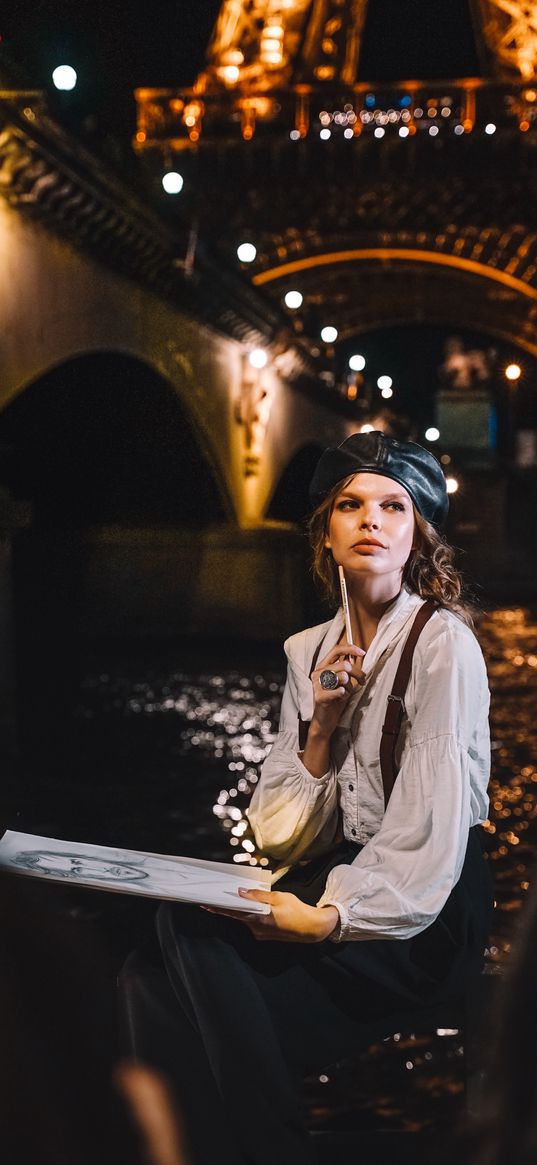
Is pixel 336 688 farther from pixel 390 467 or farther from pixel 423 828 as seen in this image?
pixel 390 467

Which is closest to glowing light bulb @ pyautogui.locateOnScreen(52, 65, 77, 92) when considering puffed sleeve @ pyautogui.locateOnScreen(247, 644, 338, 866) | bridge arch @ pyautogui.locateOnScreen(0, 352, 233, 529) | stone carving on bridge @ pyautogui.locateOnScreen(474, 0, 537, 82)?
bridge arch @ pyautogui.locateOnScreen(0, 352, 233, 529)

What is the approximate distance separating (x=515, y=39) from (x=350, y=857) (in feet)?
159

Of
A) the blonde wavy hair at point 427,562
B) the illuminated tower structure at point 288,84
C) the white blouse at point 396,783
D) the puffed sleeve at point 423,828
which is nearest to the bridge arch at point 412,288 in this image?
the illuminated tower structure at point 288,84

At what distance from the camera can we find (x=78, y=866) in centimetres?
287

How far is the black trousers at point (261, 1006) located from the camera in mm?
2637

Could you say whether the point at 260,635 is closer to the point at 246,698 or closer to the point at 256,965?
the point at 246,698

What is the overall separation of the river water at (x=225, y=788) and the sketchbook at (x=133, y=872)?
950mm

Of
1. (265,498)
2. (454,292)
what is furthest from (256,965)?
(454,292)

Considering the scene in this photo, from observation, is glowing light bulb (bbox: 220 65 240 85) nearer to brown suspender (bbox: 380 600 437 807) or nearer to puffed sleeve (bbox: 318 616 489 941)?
brown suspender (bbox: 380 600 437 807)

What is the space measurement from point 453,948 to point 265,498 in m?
25.5

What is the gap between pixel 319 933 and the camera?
2756 mm

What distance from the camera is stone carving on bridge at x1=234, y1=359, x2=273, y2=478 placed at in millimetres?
25609

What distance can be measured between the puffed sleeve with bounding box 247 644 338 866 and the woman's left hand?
0.42 m

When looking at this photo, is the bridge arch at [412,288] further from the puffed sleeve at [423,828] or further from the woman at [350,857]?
the puffed sleeve at [423,828]
